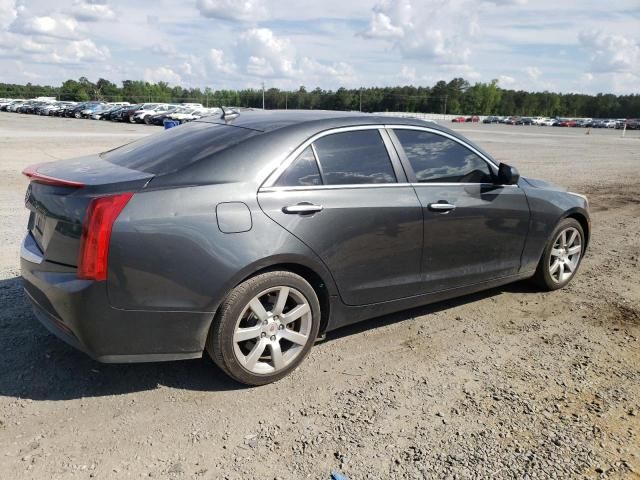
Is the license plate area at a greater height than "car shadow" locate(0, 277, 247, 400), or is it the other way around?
the license plate area

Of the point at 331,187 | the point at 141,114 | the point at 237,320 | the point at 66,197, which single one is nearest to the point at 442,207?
the point at 331,187

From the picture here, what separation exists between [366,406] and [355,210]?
129 cm

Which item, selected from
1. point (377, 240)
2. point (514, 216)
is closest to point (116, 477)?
point (377, 240)

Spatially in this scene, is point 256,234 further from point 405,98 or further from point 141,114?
point 405,98

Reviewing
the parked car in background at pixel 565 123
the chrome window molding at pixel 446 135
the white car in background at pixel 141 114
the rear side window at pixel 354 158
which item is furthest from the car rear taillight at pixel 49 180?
the parked car in background at pixel 565 123

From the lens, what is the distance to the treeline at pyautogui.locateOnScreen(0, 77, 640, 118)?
4651 inches

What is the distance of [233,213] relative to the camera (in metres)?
3.31

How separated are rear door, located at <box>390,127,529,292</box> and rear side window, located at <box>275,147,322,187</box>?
0.81 metres

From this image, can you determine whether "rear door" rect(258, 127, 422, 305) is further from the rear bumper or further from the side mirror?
the side mirror

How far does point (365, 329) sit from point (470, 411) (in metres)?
1.33

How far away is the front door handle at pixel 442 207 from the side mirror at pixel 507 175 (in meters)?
0.70

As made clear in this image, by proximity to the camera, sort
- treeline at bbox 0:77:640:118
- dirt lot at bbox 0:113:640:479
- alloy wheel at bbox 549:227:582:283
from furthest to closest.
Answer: treeline at bbox 0:77:640:118
alloy wheel at bbox 549:227:582:283
dirt lot at bbox 0:113:640:479

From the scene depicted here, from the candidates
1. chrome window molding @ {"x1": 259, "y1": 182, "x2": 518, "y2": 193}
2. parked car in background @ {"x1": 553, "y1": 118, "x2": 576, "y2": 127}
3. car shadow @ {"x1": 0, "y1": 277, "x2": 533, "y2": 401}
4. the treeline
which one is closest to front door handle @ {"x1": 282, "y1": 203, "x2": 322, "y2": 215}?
chrome window molding @ {"x1": 259, "y1": 182, "x2": 518, "y2": 193}

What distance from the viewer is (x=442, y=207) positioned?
14.0 feet
